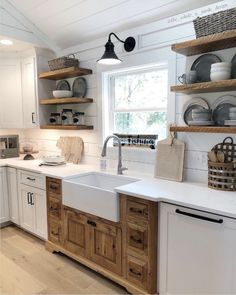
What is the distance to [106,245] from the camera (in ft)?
7.13

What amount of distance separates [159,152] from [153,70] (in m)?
0.85

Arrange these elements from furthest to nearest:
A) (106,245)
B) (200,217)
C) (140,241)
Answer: (106,245) < (140,241) < (200,217)

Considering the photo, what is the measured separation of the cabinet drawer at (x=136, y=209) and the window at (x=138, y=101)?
941 mm

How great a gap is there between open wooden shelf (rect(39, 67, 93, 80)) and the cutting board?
1.28 metres

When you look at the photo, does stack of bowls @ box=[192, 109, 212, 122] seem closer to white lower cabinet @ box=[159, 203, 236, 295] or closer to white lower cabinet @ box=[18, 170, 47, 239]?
white lower cabinet @ box=[159, 203, 236, 295]

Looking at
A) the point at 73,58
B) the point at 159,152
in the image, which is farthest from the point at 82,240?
the point at 73,58

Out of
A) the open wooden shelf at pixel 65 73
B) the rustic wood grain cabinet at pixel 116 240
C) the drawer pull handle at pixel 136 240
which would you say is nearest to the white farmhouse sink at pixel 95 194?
the rustic wood grain cabinet at pixel 116 240

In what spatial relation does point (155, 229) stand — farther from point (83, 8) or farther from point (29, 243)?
point (83, 8)

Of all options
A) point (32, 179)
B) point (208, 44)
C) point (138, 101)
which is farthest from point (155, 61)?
point (32, 179)

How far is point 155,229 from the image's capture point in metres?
1.87

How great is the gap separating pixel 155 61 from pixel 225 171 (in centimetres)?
122

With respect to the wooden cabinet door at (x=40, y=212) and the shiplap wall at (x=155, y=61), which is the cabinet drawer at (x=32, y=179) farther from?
the shiplap wall at (x=155, y=61)

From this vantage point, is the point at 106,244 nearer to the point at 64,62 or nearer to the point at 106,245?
the point at 106,245

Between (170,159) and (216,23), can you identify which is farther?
(170,159)
